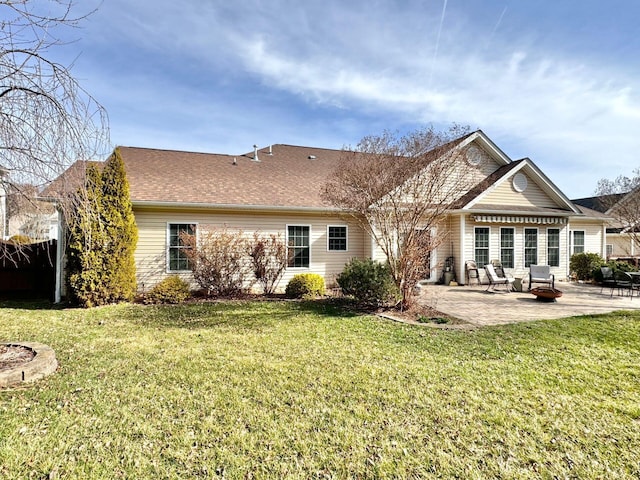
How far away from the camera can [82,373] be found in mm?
4922

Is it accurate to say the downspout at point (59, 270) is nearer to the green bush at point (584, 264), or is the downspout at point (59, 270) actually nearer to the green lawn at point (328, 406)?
the green lawn at point (328, 406)

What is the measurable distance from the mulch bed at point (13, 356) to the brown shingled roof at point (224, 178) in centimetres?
648

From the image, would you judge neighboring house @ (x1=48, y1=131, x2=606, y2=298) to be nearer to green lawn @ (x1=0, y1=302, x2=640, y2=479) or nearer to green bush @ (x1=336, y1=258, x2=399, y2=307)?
green bush @ (x1=336, y1=258, x2=399, y2=307)

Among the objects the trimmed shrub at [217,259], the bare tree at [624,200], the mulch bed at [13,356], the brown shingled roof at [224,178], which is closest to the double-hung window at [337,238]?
the brown shingled roof at [224,178]

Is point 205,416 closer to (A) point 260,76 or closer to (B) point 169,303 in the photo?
(B) point 169,303

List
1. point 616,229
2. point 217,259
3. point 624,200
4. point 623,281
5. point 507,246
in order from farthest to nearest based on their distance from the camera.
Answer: point 616,229
point 624,200
point 507,246
point 623,281
point 217,259

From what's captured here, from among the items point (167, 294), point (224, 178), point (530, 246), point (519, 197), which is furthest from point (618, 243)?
point (167, 294)

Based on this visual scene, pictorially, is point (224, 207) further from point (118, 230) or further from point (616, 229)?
point (616, 229)

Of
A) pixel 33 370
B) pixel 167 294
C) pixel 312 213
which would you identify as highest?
pixel 312 213

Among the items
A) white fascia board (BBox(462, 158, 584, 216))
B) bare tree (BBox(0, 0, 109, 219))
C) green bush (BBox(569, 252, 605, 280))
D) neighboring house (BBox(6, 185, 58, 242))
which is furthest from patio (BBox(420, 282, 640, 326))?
neighboring house (BBox(6, 185, 58, 242))

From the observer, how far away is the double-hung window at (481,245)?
49.1ft

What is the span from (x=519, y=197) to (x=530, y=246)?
2.31m

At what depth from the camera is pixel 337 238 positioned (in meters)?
14.0

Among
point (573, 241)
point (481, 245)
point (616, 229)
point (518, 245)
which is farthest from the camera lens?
point (616, 229)
